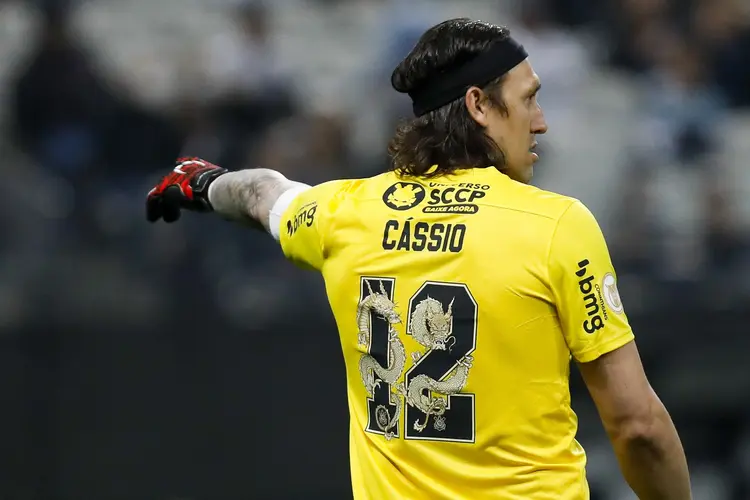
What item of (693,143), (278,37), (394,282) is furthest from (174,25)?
(394,282)

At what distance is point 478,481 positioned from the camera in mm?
2578

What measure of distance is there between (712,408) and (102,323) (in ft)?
11.0

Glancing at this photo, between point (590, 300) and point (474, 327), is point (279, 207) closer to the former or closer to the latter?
point (474, 327)

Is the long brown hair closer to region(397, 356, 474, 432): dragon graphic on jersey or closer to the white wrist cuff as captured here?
the white wrist cuff

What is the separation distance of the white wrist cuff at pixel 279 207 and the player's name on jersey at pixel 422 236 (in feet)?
1.34

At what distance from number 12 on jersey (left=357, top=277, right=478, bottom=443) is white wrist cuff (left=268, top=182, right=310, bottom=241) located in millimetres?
402

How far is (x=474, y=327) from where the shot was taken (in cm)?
256

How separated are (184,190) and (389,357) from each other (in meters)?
0.98

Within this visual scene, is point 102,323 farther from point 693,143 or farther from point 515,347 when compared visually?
point 515,347

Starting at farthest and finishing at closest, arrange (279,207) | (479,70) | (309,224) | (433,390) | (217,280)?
(217,280) → (279,207) → (309,224) → (479,70) → (433,390)

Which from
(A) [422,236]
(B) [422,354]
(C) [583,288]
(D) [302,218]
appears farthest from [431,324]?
(D) [302,218]

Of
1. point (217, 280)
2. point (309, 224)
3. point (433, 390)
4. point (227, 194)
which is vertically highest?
point (217, 280)

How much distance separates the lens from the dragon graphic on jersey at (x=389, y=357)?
104 inches

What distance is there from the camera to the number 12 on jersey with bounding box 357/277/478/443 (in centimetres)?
257
